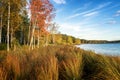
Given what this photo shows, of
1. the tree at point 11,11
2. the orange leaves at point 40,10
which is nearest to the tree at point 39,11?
the orange leaves at point 40,10

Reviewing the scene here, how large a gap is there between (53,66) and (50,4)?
77.5ft

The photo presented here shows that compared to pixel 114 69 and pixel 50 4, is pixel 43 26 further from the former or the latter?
pixel 114 69

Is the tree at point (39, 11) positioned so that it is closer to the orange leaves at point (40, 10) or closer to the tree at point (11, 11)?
the orange leaves at point (40, 10)

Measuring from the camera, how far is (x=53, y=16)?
30016 millimetres

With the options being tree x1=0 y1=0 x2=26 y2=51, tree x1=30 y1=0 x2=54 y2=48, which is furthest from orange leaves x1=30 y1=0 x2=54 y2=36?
tree x1=0 y1=0 x2=26 y2=51

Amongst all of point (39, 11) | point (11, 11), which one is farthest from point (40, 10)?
point (11, 11)

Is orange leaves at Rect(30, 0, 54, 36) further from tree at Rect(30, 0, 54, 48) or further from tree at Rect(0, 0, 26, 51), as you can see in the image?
tree at Rect(0, 0, 26, 51)

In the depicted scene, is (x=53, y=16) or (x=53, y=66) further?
(x=53, y=16)

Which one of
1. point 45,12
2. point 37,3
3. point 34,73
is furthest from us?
point 45,12

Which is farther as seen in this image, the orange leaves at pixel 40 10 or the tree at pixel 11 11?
the orange leaves at pixel 40 10

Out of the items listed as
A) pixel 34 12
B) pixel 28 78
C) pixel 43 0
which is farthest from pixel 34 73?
pixel 43 0

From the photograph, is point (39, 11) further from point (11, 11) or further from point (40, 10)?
point (11, 11)

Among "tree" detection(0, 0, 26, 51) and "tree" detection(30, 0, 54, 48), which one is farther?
"tree" detection(30, 0, 54, 48)

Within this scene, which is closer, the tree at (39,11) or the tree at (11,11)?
the tree at (11,11)
